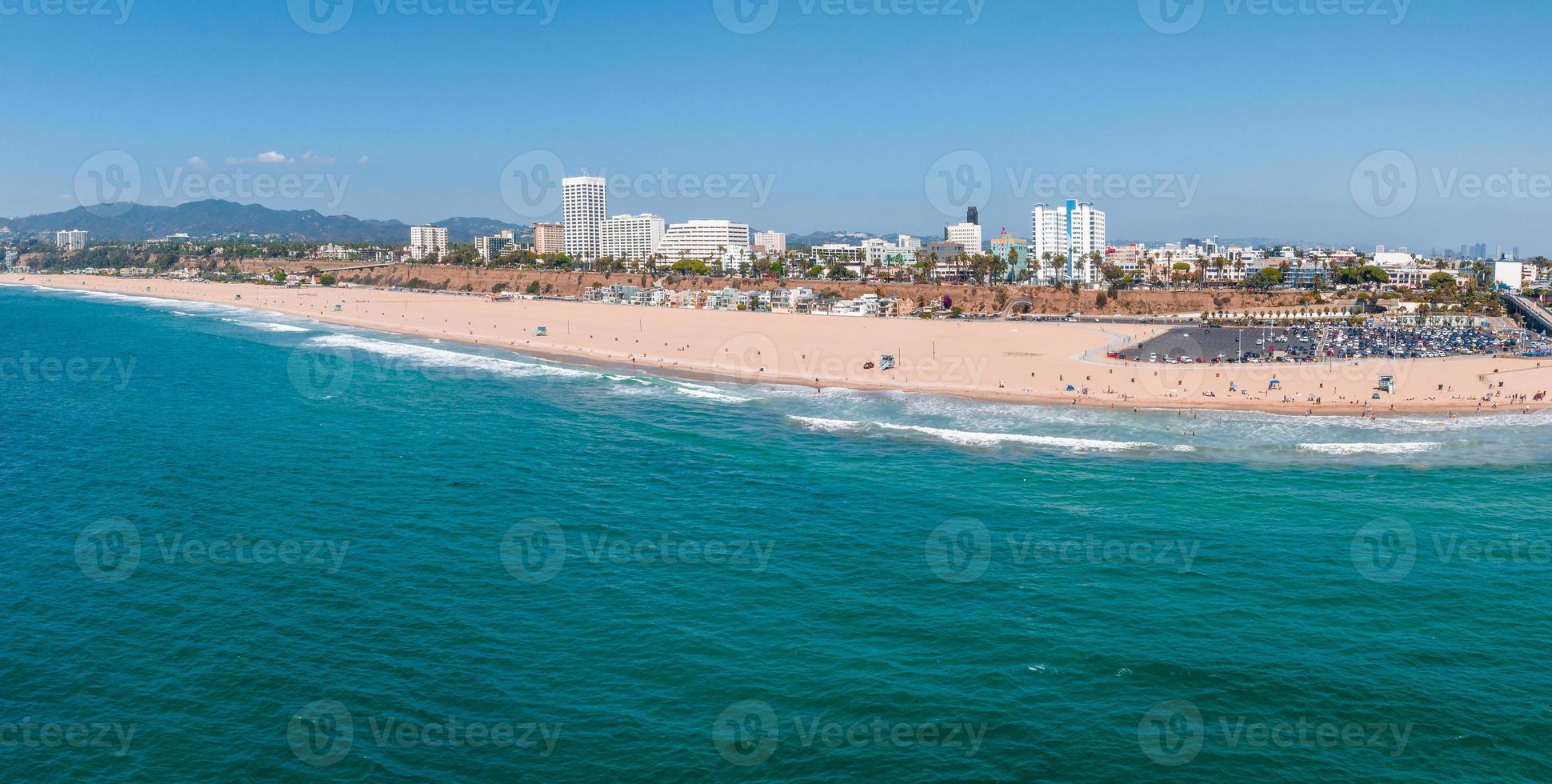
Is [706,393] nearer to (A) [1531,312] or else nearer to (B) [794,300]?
(B) [794,300]

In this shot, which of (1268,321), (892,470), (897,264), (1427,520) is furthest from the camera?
(897,264)

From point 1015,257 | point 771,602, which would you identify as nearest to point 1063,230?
point 1015,257

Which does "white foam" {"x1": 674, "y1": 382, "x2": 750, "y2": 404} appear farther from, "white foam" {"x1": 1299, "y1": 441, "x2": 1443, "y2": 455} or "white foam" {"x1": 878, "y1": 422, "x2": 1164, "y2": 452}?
"white foam" {"x1": 1299, "y1": 441, "x2": 1443, "y2": 455}

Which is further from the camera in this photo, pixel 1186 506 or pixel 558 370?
pixel 558 370

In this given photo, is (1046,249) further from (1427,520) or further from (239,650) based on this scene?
(239,650)

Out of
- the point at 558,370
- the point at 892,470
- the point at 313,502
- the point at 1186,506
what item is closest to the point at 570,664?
the point at 313,502

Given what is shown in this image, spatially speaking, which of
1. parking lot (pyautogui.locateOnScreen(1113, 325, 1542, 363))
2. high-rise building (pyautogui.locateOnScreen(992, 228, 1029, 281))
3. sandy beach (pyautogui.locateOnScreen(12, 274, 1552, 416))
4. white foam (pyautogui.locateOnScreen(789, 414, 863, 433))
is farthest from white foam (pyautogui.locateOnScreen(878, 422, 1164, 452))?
high-rise building (pyautogui.locateOnScreen(992, 228, 1029, 281))
